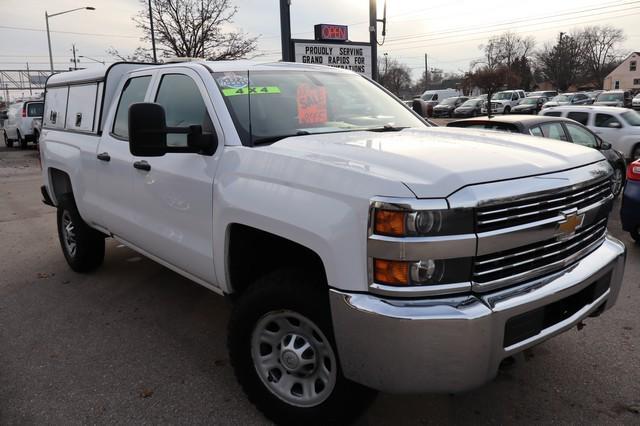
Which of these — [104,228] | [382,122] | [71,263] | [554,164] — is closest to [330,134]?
[382,122]

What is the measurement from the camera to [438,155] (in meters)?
2.49

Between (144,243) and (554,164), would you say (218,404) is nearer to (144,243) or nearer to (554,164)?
(144,243)

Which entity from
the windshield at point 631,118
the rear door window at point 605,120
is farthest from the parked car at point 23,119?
the windshield at point 631,118

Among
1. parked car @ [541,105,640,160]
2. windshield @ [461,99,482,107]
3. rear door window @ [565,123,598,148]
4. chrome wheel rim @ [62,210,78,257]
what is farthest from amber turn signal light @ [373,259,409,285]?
windshield @ [461,99,482,107]

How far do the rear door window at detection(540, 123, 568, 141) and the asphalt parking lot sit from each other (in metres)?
3.52

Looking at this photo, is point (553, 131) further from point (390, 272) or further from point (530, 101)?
point (530, 101)

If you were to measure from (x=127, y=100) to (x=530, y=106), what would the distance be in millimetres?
32755

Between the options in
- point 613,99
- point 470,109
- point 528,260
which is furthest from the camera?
point 470,109

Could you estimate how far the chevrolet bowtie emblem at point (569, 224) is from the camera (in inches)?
96.2

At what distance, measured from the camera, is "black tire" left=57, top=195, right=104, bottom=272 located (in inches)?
203

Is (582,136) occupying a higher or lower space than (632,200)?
Result: higher

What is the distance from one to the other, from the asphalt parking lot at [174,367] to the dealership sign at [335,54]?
306 inches

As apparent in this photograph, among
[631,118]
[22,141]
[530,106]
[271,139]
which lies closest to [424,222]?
[271,139]

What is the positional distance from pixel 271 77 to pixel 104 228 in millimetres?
2095
